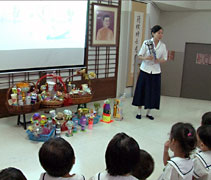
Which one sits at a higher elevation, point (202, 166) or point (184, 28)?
point (184, 28)

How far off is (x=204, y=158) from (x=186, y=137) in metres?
0.26

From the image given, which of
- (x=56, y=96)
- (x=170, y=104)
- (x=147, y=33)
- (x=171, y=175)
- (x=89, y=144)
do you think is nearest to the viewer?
(x=171, y=175)

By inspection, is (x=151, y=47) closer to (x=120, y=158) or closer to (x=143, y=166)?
(x=143, y=166)

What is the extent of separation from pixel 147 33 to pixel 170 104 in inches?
61.9

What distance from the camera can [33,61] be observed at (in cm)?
400

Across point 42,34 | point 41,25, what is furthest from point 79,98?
→ point 41,25

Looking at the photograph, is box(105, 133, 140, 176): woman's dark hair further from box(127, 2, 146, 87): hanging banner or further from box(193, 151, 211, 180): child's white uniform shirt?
box(127, 2, 146, 87): hanging banner

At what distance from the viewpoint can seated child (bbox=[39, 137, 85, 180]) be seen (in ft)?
4.74

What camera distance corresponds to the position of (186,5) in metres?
5.91

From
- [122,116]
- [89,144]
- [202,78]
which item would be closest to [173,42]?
[202,78]

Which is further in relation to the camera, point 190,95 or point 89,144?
point 190,95

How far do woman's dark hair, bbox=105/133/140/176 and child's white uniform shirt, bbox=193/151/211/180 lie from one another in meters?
0.63

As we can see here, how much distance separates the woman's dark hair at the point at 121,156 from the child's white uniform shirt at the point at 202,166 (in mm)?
630

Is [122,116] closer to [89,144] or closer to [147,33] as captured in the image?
[89,144]
